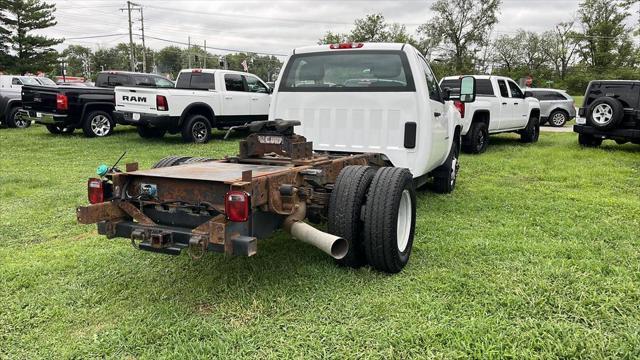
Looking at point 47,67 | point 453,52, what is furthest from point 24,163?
point 453,52

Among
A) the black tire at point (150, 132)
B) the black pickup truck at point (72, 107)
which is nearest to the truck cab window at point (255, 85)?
the black tire at point (150, 132)

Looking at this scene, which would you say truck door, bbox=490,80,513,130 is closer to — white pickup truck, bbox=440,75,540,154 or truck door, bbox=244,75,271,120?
white pickup truck, bbox=440,75,540,154

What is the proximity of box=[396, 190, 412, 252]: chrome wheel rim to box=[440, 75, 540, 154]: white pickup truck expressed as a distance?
6.86 metres

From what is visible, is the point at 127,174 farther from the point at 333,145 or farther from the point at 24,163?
the point at 24,163

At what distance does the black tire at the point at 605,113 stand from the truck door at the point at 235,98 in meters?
8.59

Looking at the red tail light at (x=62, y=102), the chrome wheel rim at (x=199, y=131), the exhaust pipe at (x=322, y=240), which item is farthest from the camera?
the red tail light at (x=62, y=102)

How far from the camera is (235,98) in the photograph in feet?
44.6

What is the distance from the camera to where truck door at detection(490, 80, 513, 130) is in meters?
12.3

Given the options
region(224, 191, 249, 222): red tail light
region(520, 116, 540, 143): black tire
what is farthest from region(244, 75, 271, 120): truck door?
region(224, 191, 249, 222): red tail light

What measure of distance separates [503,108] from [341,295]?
1026cm

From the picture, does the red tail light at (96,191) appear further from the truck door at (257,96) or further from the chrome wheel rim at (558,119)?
the chrome wheel rim at (558,119)

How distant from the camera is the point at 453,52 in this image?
59.9m

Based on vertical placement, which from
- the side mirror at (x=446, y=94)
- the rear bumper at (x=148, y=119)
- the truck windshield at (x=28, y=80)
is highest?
the truck windshield at (x=28, y=80)

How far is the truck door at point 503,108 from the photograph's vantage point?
12.3 m
